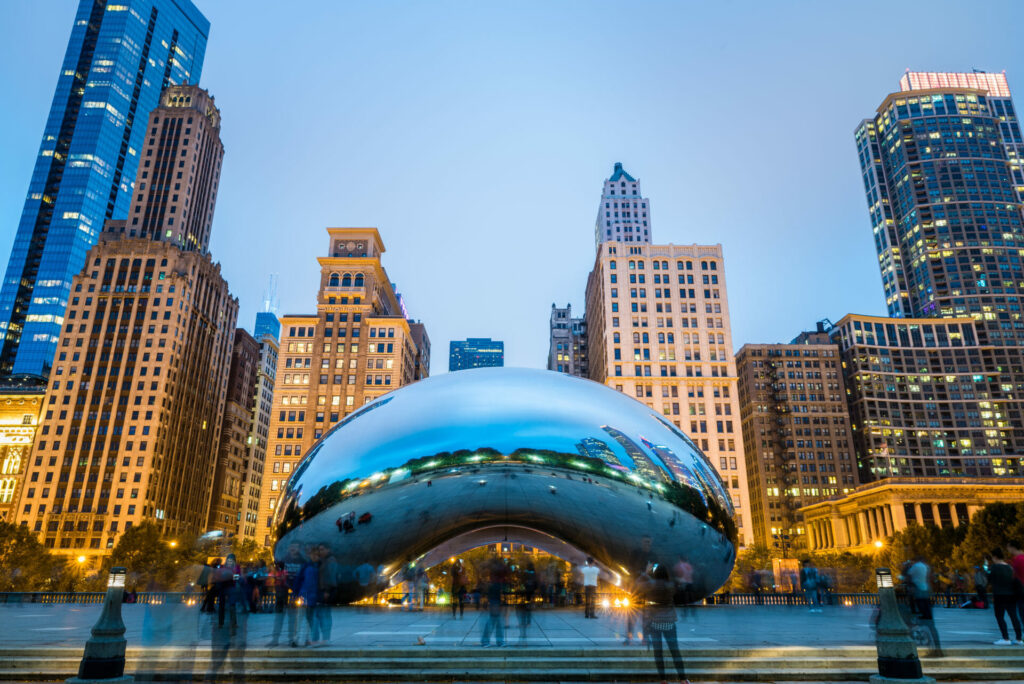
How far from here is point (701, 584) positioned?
911cm

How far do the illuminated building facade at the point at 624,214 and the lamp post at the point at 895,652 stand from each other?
164 m

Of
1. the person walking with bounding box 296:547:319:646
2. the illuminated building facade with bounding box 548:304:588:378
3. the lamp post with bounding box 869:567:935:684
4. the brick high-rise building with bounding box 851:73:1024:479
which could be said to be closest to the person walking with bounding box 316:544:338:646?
the person walking with bounding box 296:547:319:646

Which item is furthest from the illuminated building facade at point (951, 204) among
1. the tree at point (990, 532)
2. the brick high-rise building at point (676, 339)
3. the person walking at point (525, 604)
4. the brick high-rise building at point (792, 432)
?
the person walking at point (525, 604)

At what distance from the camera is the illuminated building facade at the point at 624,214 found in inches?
6717

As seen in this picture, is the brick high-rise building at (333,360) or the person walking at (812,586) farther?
the brick high-rise building at (333,360)

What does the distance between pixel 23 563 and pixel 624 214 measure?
147549 millimetres

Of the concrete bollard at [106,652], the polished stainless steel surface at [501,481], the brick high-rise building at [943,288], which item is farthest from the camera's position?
the brick high-rise building at [943,288]

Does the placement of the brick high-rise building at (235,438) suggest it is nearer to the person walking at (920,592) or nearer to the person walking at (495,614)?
the person walking at (495,614)

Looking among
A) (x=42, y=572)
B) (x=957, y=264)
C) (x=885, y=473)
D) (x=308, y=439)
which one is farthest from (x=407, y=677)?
(x=957, y=264)

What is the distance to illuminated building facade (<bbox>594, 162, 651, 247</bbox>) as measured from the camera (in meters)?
171

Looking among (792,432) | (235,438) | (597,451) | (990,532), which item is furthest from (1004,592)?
(235,438)

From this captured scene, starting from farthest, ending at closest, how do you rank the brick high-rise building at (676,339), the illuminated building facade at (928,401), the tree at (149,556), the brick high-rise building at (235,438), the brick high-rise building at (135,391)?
1. the illuminated building facade at (928,401)
2. the brick high-rise building at (235,438)
3. the brick high-rise building at (135,391)
4. the brick high-rise building at (676,339)
5. the tree at (149,556)

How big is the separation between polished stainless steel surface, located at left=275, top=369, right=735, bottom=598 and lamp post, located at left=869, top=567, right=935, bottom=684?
86.1 inches

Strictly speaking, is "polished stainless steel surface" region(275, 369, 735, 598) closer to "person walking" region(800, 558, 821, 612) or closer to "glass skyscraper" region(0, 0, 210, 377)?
"person walking" region(800, 558, 821, 612)
